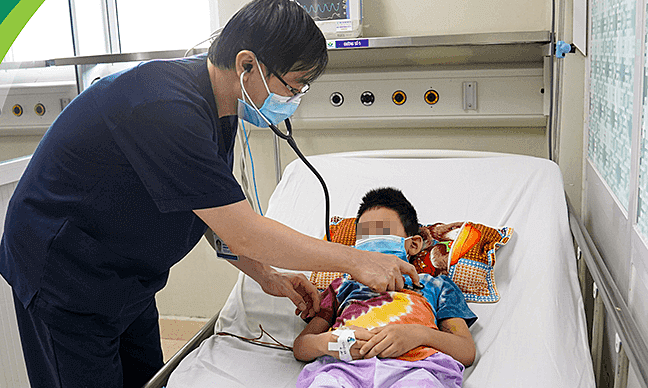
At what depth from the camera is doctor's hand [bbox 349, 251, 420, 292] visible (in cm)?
116

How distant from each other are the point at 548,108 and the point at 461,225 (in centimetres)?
71

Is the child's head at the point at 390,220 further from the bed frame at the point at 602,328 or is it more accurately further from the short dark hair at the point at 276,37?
the short dark hair at the point at 276,37

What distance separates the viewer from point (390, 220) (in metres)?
1.54

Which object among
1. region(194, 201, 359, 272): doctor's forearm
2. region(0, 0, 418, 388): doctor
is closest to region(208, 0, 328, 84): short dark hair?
region(0, 0, 418, 388): doctor

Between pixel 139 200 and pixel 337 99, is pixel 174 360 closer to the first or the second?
pixel 139 200

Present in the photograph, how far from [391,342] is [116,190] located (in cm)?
65

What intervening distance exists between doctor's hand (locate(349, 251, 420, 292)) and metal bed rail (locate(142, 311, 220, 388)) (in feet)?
1.62

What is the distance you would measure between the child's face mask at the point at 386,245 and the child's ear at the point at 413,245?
1.5 inches

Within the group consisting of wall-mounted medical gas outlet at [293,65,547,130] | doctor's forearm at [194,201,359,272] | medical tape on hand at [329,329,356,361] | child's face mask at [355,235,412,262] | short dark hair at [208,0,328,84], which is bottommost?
medical tape on hand at [329,329,356,361]

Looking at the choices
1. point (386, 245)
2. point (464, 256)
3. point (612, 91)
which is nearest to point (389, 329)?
point (386, 245)

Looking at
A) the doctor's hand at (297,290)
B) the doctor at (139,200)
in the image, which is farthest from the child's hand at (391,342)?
the doctor's hand at (297,290)

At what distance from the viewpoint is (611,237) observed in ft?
4.78

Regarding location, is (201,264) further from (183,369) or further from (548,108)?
(548,108)

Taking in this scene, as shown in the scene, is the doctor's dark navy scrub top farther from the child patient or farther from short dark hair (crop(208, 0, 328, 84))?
the child patient
